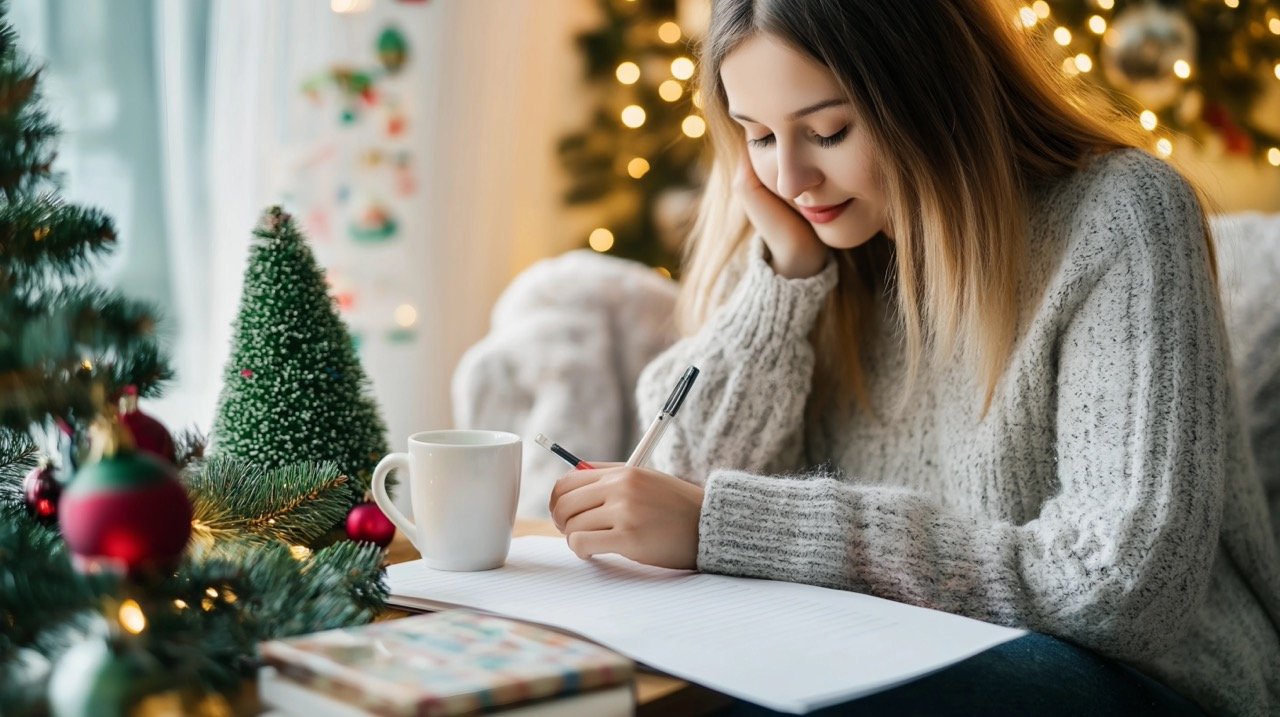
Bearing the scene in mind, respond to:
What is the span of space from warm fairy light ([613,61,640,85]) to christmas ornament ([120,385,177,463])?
6.39 ft

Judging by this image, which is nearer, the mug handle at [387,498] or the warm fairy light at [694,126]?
the mug handle at [387,498]

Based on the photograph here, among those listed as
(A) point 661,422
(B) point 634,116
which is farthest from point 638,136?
(A) point 661,422

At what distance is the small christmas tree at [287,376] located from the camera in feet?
3.08

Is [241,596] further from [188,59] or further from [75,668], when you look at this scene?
[188,59]

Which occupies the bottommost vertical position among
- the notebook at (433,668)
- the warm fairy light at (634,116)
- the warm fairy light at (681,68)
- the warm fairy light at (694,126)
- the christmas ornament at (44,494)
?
the notebook at (433,668)

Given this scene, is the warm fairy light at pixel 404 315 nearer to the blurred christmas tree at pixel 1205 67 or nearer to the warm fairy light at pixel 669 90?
the warm fairy light at pixel 669 90

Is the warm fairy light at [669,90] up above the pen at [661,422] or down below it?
above

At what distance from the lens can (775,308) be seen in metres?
1.24

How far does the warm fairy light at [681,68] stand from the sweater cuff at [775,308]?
4.03 ft

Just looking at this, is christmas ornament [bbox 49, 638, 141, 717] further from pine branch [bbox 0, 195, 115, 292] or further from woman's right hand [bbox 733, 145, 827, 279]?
woman's right hand [bbox 733, 145, 827, 279]

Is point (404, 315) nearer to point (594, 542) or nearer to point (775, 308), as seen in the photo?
point (775, 308)

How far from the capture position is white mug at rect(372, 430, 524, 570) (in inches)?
34.0

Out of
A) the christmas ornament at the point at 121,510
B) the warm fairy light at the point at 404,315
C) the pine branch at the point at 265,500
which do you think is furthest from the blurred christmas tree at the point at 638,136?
the christmas ornament at the point at 121,510

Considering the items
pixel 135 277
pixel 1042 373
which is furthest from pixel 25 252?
pixel 135 277
